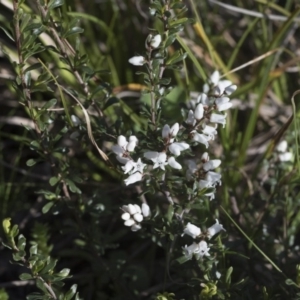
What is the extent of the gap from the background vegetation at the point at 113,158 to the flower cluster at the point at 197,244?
7 centimetres

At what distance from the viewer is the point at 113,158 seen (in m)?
2.19

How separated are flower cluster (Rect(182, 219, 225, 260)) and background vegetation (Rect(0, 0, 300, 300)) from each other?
74mm

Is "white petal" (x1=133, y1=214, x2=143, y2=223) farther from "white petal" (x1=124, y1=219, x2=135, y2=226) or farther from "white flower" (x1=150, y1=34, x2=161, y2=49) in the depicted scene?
"white flower" (x1=150, y1=34, x2=161, y2=49)

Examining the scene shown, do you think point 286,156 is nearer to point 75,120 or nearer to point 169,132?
point 169,132

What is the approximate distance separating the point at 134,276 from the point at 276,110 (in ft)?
3.55

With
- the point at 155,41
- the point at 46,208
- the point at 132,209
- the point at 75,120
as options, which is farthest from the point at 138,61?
the point at 46,208

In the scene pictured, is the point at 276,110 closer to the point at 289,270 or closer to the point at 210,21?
the point at 210,21

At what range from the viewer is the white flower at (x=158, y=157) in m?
1.68

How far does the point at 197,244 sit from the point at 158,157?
297 mm

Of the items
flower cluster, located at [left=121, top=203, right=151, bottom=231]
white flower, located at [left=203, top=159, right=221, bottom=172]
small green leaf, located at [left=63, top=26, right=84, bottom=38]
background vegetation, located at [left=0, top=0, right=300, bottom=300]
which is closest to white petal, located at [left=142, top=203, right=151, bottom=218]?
flower cluster, located at [left=121, top=203, right=151, bottom=231]

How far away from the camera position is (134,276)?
2217mm

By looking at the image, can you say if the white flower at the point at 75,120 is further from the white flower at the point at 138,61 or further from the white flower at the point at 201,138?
the white flower at the point at 201,138

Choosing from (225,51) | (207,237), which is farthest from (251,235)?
(225,51)

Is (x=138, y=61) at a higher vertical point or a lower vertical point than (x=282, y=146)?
higher
